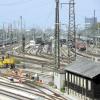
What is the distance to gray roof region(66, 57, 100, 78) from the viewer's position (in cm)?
2656

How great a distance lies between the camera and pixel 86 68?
93.8 feet

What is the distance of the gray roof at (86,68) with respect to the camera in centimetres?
2656

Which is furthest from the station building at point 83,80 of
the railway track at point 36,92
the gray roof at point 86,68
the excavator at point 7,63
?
the excavator at point 7,63

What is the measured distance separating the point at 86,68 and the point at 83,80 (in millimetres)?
1110

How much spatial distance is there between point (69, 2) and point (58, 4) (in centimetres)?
644

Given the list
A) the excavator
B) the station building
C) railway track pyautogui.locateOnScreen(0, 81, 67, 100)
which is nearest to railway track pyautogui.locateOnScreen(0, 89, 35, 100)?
railway track pyautogui.locateOnScreen(0, 81, 67, 100)

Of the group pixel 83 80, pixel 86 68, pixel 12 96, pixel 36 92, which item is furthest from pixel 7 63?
pixel 83 80

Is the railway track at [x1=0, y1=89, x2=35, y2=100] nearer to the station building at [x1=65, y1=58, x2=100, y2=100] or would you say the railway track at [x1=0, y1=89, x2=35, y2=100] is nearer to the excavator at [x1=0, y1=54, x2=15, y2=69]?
the station building at [x1=65, y1=58, x2=100, y2=100]

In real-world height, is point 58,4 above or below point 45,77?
above

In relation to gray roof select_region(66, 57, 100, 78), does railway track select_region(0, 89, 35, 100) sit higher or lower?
lower

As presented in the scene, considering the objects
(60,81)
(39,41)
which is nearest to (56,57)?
(60,81)

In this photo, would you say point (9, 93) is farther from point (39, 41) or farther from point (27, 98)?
point (39, 41)

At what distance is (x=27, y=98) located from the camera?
28547 millimetres

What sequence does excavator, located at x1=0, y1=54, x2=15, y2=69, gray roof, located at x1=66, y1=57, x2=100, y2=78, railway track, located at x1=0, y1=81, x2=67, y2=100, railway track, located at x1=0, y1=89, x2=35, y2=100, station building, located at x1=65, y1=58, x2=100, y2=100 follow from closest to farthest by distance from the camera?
station building, located at x1=65, y1=58, x2=100, y2=100 < gray roof, located at x1=66, y1=57, x2=100, y2=78 < railway track, located at x1=0, y1=81, x2=67, y2=100 < railway track, located at x1=0, y1=89, x2=35, y2=100 < excavator, located at x1=0, y1=54, x2=15, y2=69
